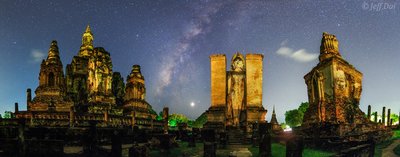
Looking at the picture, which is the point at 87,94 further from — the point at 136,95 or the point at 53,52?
the point at 53,52

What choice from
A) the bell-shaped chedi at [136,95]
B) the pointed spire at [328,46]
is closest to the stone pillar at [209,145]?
the pointed spire at [328,46]

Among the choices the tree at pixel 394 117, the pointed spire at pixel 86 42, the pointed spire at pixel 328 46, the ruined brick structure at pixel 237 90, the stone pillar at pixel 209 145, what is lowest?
the tree at pixel 394 117

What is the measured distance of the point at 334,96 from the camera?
76.1 ft

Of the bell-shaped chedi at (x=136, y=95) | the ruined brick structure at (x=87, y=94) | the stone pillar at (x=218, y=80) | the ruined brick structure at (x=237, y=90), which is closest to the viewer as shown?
the ruined brick structure at (x=87, y=94)

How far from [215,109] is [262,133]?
52.9 feet

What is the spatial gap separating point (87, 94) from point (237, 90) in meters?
22.5

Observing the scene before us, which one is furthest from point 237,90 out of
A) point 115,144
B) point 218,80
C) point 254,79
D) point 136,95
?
point 115,144

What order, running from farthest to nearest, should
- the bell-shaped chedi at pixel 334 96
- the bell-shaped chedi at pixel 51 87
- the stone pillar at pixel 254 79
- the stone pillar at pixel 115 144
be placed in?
the bell-shaped chedi at pixel 51 87 → the stone pillar at pixel 254 79 → the bell-shaped chedi at pixel 334 96 → the stone pillar at pixel 115 144

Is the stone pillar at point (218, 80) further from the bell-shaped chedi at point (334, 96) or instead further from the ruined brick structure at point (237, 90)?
the bell-shaped chedi at point (334, 96)

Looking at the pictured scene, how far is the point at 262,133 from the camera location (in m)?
12.8

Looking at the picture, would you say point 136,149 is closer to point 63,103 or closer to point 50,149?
point 50,149

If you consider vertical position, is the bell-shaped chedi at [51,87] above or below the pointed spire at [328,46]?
below

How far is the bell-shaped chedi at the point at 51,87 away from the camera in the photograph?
30.8 meters

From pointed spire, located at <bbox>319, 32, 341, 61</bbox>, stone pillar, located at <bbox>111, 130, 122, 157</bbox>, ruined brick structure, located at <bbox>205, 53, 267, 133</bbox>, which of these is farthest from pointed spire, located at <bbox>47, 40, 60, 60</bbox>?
pointed spire, located at <bbox>319, 32, 341, 61</bbox>
